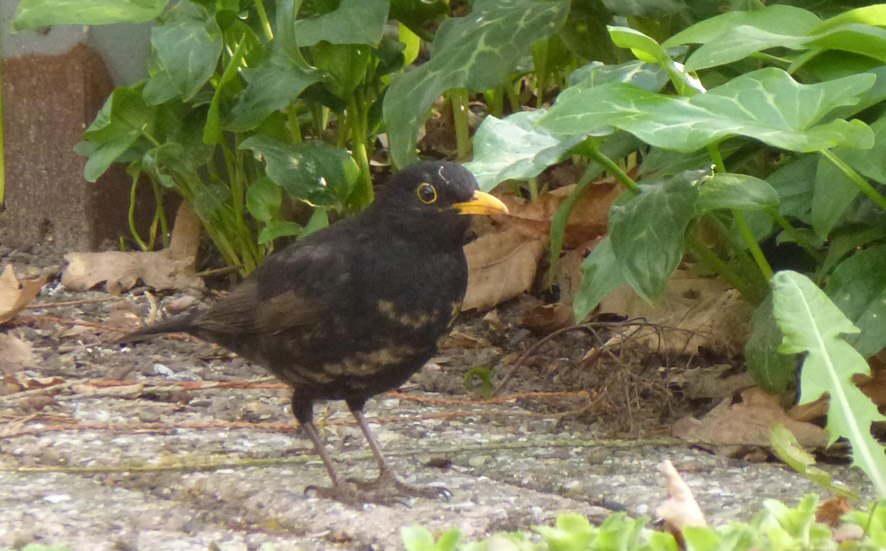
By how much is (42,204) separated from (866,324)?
390 cm

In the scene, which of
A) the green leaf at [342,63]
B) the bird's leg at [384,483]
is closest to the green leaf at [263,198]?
the green leaf at [342,63]

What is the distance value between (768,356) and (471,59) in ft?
4.33

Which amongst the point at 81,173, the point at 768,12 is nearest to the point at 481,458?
the point at 768,12

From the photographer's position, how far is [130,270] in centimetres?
481

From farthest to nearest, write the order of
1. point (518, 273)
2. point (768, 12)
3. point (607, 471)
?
point (518, 273), point (607, 471), point (768, 12)

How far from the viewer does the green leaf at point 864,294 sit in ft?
8.48

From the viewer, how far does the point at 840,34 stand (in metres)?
2.34

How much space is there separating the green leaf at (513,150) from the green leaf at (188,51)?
56.8 inches

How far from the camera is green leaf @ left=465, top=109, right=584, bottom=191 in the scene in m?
2.46

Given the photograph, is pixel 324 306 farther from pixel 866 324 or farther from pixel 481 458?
pixel 866 324

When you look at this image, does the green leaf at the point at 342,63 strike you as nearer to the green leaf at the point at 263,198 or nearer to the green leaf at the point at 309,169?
the green leaf at the point at 309,169

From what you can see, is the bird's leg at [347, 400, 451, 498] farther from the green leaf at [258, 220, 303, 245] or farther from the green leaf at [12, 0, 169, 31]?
the green leaf at [12, 0, 169, 31]

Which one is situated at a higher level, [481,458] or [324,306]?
[324,306]

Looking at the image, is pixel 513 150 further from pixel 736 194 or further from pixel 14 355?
pixel 14 355
